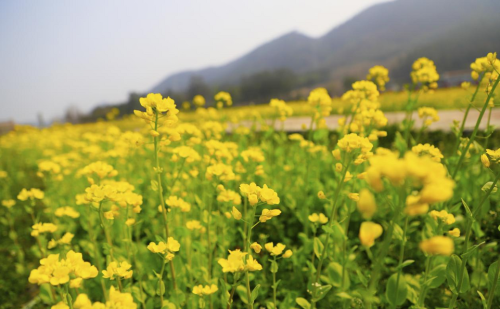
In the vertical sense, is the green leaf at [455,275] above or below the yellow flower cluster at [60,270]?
below

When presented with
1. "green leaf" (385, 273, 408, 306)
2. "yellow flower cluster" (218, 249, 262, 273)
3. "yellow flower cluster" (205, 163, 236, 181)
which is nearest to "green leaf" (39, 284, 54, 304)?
"yellow flower cluster" (205, 163, 236, 181)

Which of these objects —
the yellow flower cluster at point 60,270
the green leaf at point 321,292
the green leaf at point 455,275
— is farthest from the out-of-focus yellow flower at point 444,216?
the yellow flower cluster at point 60,270

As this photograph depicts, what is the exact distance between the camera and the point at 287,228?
2467 mm

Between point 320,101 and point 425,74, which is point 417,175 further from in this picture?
point 425,74

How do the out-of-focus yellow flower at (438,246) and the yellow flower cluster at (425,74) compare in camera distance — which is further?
the yellow flower cluster at (425,74)

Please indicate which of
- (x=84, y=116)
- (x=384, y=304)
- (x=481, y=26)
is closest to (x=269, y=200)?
(x=384, y=304)

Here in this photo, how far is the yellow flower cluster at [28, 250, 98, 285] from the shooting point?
2.43ft

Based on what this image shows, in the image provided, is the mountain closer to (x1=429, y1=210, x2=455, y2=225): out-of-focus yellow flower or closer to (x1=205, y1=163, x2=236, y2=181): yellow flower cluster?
(x1=205, y1=163, x2=236, y2=181): yellow flower cluster

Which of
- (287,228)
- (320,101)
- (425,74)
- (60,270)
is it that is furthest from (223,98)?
(60,270)

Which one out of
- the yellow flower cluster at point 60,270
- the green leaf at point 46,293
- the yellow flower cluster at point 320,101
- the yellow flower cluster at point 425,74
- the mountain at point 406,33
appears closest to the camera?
the yellow flower cluster at point 60,270

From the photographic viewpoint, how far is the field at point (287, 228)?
2.61ft

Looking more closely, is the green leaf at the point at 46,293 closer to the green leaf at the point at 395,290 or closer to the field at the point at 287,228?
the field at the point at 287,228

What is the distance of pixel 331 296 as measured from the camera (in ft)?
5.24

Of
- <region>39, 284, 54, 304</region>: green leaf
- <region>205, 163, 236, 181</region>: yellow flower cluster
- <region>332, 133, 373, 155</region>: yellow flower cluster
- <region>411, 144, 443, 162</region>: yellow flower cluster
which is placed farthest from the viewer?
<region>39, 284, 54, 304</region>: green leaf
